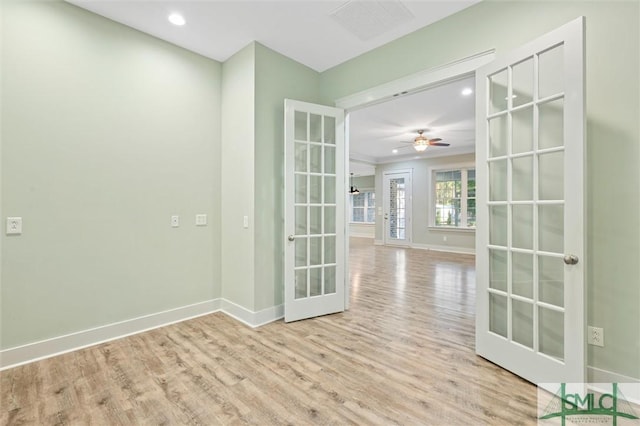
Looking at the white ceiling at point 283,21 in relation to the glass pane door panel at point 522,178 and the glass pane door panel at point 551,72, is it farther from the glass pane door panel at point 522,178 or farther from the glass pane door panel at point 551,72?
the glass pane door panel at point 522,178

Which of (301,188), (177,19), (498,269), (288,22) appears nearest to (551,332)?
(498,269)

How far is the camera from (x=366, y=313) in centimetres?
335

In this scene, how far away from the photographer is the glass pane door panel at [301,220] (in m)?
3.21

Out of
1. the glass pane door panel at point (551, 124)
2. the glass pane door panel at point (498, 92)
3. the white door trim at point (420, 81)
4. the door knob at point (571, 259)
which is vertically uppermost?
the white door trim at point (420, 81)

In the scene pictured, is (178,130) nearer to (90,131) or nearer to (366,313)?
(90,131)

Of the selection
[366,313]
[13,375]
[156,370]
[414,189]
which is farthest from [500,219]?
[414,189]

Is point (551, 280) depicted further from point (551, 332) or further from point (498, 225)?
point (498, 225)

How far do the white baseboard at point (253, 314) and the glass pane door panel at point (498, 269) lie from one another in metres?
2.12

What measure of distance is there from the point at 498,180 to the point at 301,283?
2.16 m

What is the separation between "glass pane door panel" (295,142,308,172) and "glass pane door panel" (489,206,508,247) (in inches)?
74.7

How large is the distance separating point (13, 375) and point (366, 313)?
3.06 m

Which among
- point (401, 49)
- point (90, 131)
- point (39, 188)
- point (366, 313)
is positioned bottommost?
point (366, 313)

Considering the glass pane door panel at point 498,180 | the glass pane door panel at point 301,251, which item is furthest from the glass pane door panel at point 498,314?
the glass pane door panel at point 301,251

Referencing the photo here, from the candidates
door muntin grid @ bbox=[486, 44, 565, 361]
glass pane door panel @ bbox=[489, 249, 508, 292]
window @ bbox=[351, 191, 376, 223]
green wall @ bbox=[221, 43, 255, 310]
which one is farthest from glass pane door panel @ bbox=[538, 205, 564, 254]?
window @ bbox=[351, 191, 376, 223]
